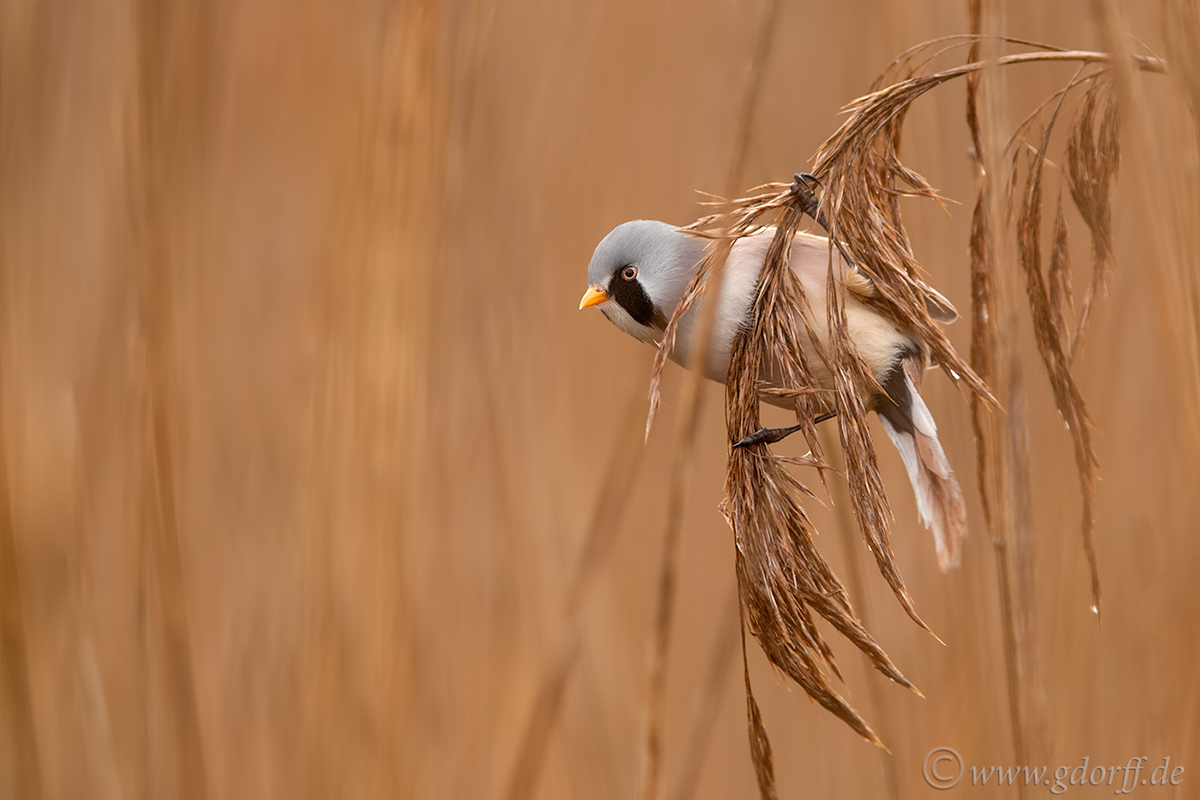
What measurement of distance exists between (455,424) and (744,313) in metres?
0.73

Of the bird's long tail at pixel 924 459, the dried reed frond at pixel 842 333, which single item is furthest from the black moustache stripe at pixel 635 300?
the bird's long tail at pixel 924 459

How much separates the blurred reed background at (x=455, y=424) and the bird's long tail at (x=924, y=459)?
0.11m

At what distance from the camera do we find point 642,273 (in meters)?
0.87

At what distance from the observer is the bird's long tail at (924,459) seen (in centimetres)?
88

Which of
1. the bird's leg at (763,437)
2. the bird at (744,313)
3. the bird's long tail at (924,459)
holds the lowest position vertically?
the bird's long tail at (924,459)

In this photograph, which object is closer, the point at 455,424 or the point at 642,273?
the point at 642,273

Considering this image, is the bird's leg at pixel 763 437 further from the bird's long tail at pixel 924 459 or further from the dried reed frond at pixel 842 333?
the bird's long tail at pixel 924 459

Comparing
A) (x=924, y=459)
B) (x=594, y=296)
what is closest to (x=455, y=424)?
(x=594, y=296)

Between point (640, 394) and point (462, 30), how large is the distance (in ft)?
1.24

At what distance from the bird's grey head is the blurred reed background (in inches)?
4.2

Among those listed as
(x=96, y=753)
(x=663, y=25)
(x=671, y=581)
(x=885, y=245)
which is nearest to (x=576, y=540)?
(x=671, y=581)

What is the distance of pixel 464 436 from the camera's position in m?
1.55

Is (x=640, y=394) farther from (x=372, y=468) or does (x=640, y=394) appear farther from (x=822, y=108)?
(x=822, y=108)

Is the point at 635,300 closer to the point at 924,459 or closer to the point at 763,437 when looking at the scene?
the point at 763,437
